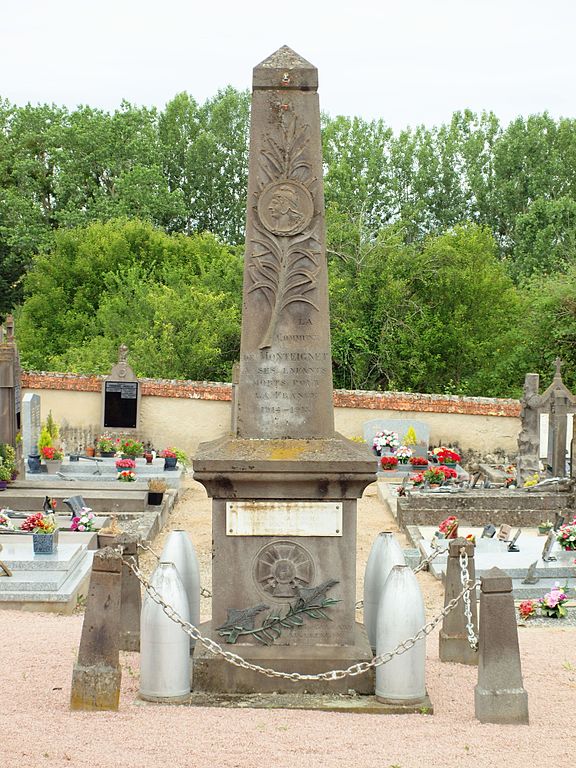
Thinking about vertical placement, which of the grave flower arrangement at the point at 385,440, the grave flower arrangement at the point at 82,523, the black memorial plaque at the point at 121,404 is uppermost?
the black memorial plaque at the point at 121,404

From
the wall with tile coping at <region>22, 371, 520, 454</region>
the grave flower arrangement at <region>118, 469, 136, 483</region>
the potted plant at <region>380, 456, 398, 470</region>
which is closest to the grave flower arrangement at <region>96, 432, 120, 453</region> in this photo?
the wall with tile coping at <region>22, 371, 520, 454</region>

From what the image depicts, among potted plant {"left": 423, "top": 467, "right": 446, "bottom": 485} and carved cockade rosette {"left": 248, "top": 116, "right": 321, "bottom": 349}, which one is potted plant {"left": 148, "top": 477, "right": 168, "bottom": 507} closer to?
potted plant {"left": 423, "top": 467, "right": 446, "bottom": 485}

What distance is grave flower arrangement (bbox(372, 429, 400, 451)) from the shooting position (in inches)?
976

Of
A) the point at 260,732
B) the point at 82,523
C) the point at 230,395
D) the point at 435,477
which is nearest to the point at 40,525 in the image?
the point at 82,523

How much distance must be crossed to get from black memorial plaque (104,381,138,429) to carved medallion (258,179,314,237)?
18.6 m

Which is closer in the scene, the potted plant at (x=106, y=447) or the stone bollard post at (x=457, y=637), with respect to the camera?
the stone bollard post at (x=457, y=637)

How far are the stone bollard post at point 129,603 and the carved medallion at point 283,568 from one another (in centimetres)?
134

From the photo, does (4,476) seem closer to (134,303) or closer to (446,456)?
(446,456)

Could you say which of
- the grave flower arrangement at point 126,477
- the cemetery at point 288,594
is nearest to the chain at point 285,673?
the cemetery at point 288,594

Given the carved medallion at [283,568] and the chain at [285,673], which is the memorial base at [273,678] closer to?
the chain at [285,673]

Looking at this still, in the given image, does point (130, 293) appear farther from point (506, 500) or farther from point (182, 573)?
point (182, 573)

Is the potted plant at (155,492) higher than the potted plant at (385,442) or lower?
lower

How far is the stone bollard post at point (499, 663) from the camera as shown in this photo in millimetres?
6910

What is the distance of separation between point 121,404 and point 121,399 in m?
0.12
